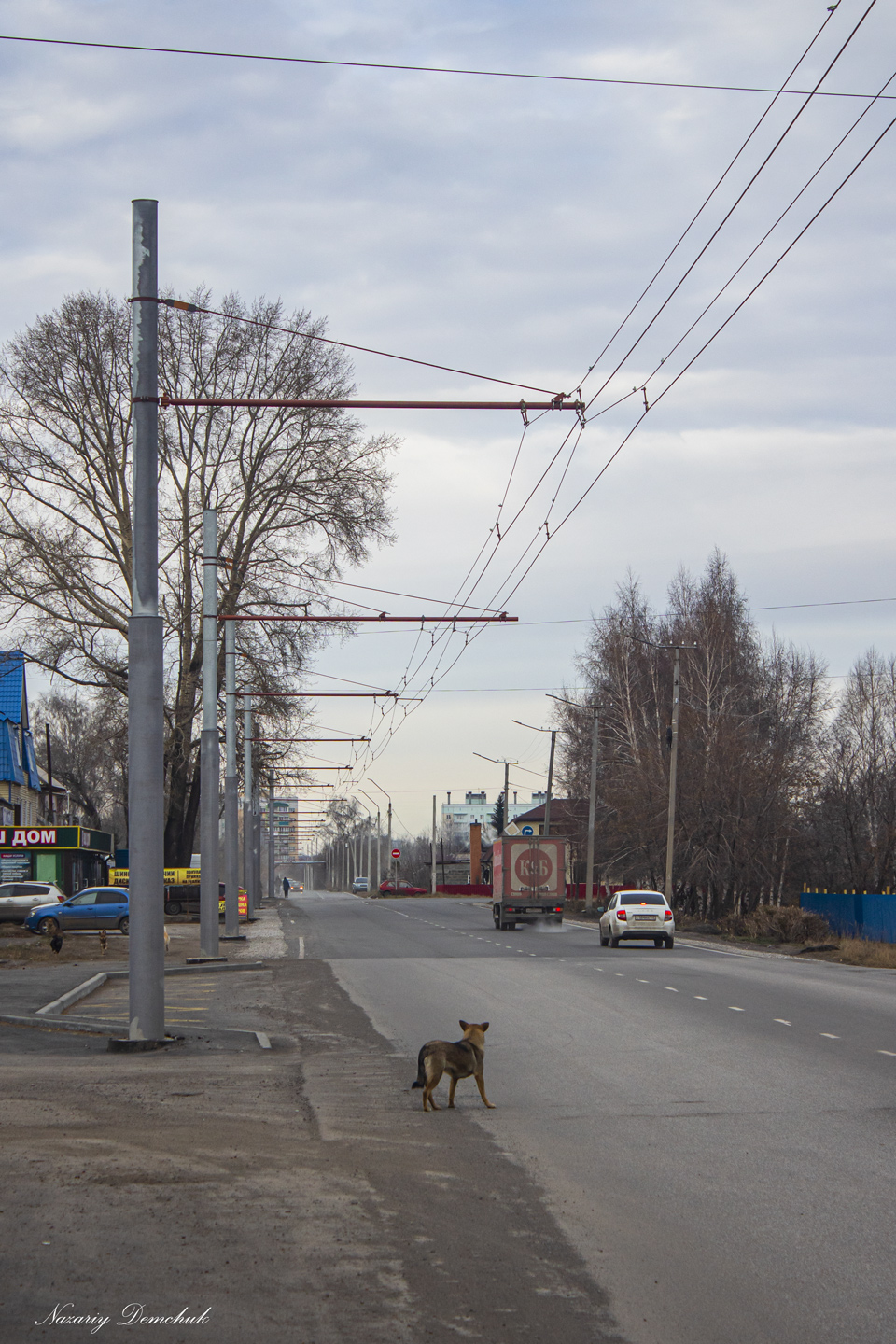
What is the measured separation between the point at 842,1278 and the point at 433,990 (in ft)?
49.2

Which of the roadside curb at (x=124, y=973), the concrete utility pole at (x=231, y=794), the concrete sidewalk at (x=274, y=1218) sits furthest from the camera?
the concrete utility pole at (x=231, y=794)

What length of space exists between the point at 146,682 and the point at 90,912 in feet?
103

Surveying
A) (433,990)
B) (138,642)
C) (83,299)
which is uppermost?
(83,299)

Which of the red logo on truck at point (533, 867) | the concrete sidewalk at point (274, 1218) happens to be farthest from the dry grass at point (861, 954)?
the concrete sidewalk at point (274, 1218)

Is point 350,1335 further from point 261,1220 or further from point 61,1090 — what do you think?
point 61,1090

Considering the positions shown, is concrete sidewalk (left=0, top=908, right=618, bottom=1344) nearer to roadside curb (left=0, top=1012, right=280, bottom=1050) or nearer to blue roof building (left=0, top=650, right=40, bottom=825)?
roadside curb (left=0, top=1012, right=280, bottom=1050)

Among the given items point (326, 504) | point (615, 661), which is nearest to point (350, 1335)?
point (326, 504)

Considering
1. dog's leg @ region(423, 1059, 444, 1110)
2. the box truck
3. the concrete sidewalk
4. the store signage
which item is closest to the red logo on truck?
the box truck

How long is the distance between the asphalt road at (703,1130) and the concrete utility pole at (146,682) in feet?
8.64

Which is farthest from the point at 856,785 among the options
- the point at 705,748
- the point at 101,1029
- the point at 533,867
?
the point at 101,1029

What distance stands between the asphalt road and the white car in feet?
39.3

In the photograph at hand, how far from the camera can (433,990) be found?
2041 centimetres

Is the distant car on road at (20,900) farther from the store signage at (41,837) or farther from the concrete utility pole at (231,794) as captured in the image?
the concrete utility pole at (231,794)

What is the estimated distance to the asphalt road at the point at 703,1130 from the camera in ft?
18.1
